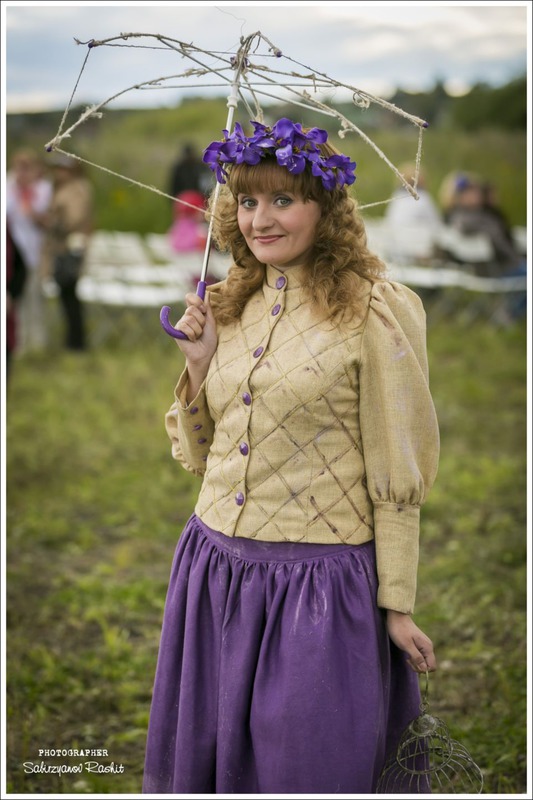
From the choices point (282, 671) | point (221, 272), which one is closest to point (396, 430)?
point (282, 671)

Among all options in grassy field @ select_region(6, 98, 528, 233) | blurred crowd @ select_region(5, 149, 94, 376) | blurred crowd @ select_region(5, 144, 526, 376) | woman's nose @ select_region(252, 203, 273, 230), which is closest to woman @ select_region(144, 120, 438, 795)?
woman's nose @ select_region(252, 203, 273, 230)

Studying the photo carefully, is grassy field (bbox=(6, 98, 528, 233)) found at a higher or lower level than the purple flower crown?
higher

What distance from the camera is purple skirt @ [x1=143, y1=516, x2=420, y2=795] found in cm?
204

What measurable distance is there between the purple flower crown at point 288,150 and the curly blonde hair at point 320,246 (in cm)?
3

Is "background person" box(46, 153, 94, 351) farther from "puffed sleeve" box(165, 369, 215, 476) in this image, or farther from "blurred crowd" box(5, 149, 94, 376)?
"puffed sleeve" box(165, 369, 215, 476)

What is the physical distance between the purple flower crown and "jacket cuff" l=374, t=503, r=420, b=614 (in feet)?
2.42

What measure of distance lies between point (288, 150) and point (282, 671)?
3.72 ft

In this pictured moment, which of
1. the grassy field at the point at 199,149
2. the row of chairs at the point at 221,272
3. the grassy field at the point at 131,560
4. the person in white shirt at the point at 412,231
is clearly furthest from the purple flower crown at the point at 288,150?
the grassy field at the point at 199,149

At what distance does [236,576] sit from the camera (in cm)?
215

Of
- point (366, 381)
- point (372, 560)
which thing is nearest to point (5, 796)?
point (372, 560)

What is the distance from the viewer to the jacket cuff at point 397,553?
2080 mm

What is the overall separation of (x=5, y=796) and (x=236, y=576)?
120cm

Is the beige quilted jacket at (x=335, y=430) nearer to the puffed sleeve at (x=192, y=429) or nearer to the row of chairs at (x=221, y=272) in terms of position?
the puffed sleeve at (x=192, y=429)

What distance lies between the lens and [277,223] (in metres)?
2.03
